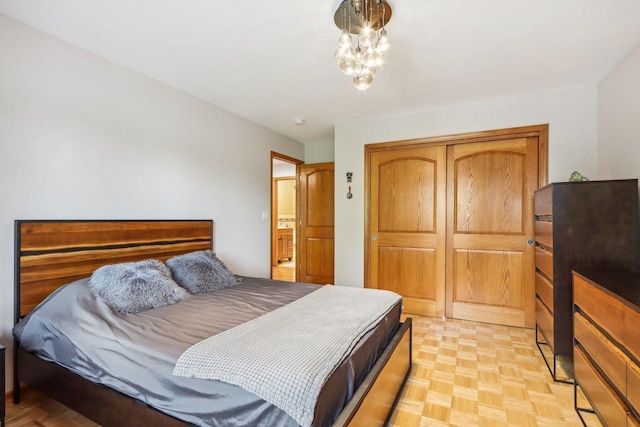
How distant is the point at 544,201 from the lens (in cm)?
240

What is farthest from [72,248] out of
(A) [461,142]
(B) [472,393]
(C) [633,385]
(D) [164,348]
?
(A) [461,142]

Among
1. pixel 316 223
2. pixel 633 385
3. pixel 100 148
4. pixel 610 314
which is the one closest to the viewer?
pixel 633 385

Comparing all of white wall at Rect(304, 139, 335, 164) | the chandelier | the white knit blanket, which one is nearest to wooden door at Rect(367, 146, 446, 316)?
white wall at Rect(304, 139, 335, 164)

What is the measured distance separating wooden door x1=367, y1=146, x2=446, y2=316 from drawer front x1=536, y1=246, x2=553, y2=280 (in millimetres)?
963

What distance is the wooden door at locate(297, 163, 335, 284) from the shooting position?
15.6 feet

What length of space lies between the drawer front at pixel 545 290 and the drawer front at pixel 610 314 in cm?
41

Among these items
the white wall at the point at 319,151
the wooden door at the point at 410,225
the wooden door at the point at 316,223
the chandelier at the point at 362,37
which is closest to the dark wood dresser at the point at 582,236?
the wooden door at the point at 410,225

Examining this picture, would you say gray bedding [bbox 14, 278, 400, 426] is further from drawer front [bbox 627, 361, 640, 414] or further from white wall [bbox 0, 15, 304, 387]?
drawer front [bbox 627, 361, 640, 414]

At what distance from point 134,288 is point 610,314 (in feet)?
8.46

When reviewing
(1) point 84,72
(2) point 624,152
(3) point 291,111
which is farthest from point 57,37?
(2) point 624,152

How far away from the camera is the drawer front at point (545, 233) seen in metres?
2.22

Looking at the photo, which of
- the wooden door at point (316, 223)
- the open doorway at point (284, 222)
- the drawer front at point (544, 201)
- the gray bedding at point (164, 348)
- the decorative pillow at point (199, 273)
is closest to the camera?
the gray bedding at point (164, 348)

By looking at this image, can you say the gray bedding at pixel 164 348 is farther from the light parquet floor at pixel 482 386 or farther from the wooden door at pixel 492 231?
the wooden door at pixel 492 231

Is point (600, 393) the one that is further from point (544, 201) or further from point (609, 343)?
point (544, 201)
